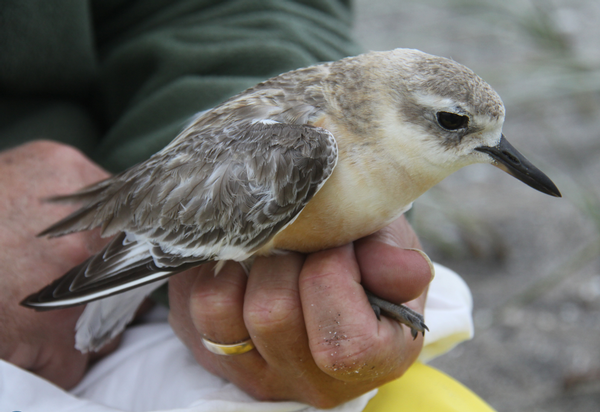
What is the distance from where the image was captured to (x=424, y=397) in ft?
5.75

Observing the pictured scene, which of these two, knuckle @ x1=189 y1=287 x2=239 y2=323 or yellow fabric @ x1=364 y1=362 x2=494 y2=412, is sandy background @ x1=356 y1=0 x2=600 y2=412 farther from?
knuckle @ x1=189 y1=287 x2=239 y2=323

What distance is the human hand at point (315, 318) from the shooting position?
5.02 feet

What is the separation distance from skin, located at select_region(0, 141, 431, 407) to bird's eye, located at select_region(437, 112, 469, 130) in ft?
1.35

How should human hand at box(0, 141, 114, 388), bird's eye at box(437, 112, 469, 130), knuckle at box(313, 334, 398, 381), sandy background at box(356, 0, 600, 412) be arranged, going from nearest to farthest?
knuckle at box(313, 334, 398, 381), bird's eye at box(437, 112, 469, 130), human hand at box(0, 141, 114, 388), sandy background at box(356, 0, 600, 412)

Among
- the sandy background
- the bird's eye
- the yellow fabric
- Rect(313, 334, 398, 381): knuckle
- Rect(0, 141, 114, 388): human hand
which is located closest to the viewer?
Rect(313, 334, 398, 381): knuckle

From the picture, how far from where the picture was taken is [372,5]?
645 centimetres

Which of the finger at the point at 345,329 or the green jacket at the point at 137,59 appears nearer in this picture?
the finger at the point at 345,329

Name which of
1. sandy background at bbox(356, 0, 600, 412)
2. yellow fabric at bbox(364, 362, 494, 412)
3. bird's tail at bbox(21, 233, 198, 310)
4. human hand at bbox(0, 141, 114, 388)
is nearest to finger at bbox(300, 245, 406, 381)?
yellow fabric at bbox(364, 362, 494, 412)

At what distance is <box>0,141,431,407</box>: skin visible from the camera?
1545 millimetres

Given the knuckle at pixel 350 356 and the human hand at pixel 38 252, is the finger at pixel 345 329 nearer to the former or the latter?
the knuckle at pixel 350 356

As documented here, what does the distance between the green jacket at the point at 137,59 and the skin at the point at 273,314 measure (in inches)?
25.6

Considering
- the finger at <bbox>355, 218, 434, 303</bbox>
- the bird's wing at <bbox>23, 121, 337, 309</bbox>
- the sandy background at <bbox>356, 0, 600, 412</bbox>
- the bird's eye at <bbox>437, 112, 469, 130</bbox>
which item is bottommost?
the sandy background at <bbox>356, 0, 600, 412</bbox>

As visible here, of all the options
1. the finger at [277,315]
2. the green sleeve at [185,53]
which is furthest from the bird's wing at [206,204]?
the green sleeve at [185,53]

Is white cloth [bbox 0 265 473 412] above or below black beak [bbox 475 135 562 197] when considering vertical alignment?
below
